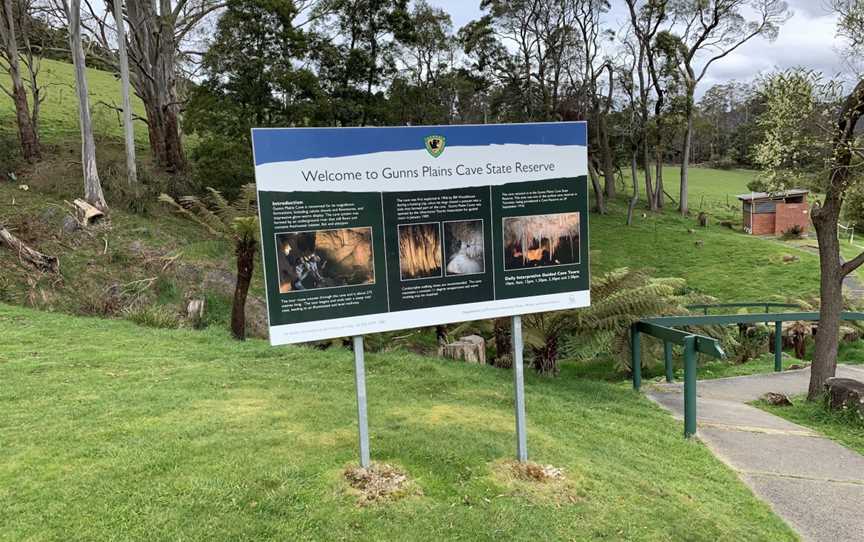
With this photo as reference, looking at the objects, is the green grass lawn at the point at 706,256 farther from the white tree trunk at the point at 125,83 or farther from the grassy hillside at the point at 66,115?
the grassy hillside at the point at 66,115

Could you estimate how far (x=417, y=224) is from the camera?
3.96 meters

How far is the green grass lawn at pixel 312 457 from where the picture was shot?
3438mm

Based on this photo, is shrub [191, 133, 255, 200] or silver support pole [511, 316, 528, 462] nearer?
silver support pole [511, 316, 528, 462]

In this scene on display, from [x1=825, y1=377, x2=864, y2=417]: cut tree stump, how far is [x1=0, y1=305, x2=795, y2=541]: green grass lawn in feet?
7.93

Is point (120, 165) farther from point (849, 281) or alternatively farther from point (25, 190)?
point (849, 281)

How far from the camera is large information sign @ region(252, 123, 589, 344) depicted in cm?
361

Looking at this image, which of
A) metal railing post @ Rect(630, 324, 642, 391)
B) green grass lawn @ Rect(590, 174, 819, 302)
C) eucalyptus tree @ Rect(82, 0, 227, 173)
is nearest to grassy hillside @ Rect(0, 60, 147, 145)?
eucalyptus tree @ Rect(82, 0, 227, 173)

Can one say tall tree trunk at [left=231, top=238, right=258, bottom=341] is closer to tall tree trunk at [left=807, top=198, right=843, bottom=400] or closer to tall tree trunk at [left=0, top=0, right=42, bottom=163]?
tall tree trunk at [left=807, top=198, right=843, bottom=400]

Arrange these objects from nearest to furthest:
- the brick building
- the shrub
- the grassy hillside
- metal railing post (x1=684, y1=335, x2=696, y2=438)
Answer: metal railing post (x1=684, y1=335, x2=696, y2=438) < the shrub < the grassy hillside < the brick building

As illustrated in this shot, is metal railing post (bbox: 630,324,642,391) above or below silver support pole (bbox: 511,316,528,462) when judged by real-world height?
below

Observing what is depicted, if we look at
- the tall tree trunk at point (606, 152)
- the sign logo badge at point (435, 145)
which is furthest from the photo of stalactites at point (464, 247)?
the tall tree trunk at point (606, 152)

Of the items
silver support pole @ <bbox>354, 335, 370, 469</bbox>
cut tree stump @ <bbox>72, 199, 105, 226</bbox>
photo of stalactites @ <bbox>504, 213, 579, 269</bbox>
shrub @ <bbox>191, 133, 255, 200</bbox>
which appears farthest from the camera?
shrub @ <bbox>191, 133, 255, 200</bbox>

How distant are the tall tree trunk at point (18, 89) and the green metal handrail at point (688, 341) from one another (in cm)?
1877

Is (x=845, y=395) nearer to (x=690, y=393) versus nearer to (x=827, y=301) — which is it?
(x=827, y=301)
